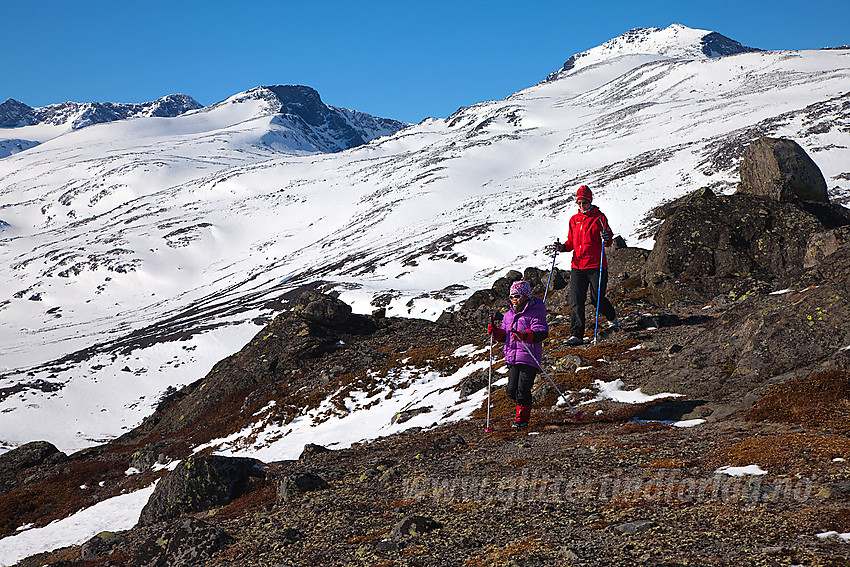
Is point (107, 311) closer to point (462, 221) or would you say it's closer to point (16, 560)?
point (462, 221)

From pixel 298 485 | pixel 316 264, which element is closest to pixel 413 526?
pixel 298 485

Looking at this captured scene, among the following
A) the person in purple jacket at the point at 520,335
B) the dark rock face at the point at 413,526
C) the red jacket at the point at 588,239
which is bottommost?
the dark rock face at the point at 413,526

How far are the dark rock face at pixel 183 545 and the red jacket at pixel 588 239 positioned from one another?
502 inches

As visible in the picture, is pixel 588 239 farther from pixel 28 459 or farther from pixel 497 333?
pixel 28 459

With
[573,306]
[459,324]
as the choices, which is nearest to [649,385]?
[573,306]

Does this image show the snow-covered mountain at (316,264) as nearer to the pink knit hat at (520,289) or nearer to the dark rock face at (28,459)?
the dark rock face at (28,459)

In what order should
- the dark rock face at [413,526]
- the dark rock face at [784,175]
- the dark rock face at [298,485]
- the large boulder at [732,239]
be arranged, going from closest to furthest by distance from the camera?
the dark rock face at [413,526] < the dark rock face at [298,485] < the large boulder at [732,239] < the dark rock face at [784,175]

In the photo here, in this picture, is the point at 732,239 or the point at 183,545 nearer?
the point at 183,545

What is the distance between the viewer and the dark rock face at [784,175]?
3152 cm

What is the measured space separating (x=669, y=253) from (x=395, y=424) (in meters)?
16.2

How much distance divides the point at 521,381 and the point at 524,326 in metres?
1.39

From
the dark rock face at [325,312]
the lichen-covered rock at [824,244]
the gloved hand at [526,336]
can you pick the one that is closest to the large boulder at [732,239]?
the lichen-covered rock at [824,244]

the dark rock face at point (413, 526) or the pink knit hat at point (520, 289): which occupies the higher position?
the pink knit hat at point (520, 289)

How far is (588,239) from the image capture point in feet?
59.3
